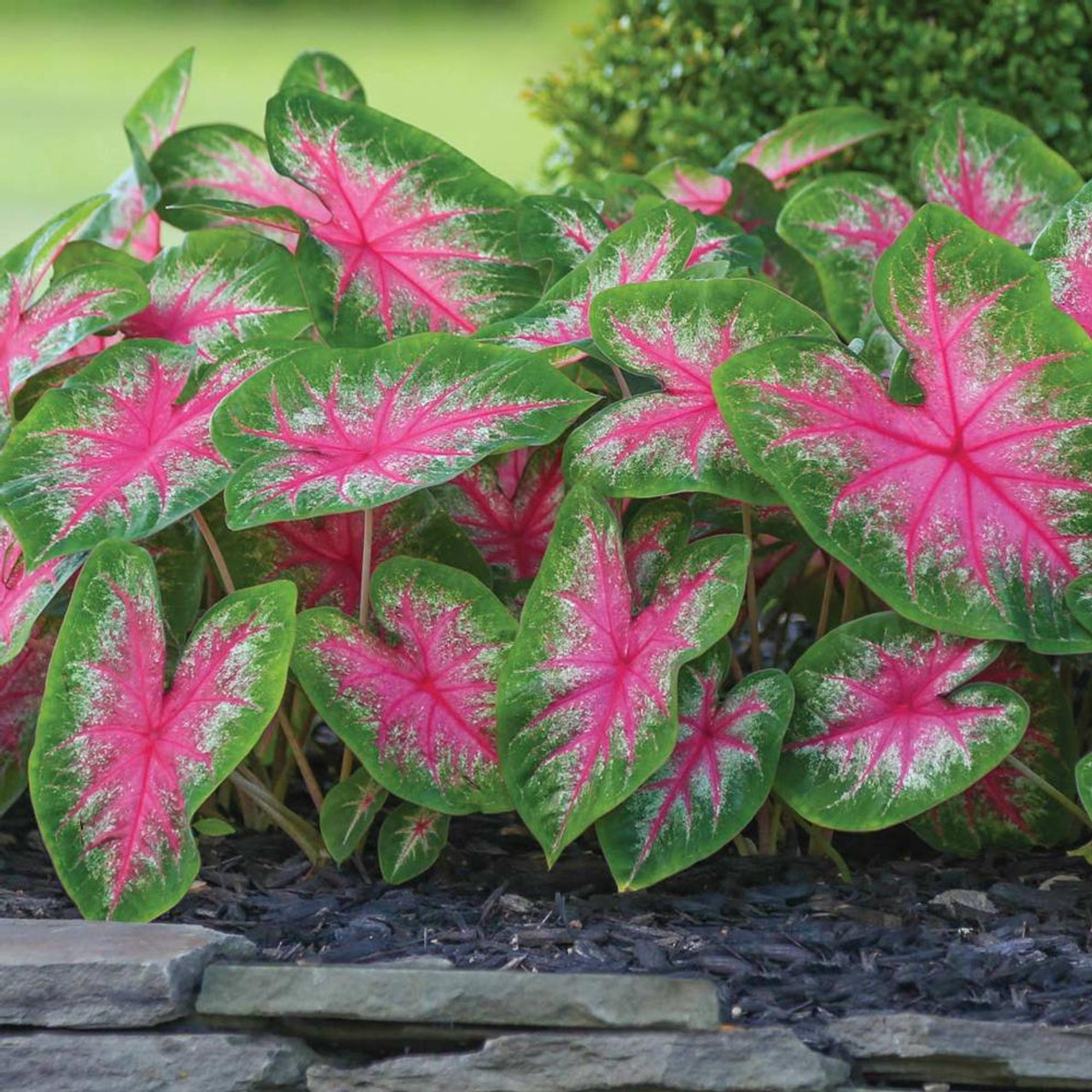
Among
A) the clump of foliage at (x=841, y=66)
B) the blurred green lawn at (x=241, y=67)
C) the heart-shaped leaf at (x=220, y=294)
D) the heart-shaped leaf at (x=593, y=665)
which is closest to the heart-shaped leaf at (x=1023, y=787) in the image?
the heart-shaped leaf at (x=593, y=665)

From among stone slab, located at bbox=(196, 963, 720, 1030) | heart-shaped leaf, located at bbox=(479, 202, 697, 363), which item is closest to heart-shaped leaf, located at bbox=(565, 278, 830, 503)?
heart-shaped leaf, located at bbox=(479, 202, 697, 363)

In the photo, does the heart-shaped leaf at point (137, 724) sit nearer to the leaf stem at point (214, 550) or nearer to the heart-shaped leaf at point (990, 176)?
the leaf stem at point (214, 550)

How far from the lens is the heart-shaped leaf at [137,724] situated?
150 centimetres

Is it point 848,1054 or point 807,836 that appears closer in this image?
point 848,1054

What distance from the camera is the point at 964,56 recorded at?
140 inches

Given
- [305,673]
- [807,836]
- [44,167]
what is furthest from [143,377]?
[44,167]

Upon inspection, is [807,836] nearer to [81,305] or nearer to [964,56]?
[81,305]

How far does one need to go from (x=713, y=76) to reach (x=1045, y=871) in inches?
99.6

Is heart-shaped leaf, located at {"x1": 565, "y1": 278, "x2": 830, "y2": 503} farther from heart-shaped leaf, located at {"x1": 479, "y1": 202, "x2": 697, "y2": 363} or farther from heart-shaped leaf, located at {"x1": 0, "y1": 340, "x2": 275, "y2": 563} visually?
heart-shaped leaf, located at {"x1": 0, "y1": 340, "x2": 275, "y2": 563}

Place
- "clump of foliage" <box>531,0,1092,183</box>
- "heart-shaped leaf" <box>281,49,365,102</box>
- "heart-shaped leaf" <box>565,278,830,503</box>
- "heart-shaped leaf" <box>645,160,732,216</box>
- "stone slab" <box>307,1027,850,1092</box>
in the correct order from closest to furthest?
"stone slab" <box>307,1027,850,1092</box>, "heart-shaped leaf" <box>565,278,830,503</box>, "heart-shaped leaf" <box>281,49,365,102</box>, "heart-shaped leaf" <box>645,160,732,216</box>, "clump of foliage" <box>531,0,1092,183</box>

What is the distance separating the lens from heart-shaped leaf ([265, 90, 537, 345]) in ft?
5.93

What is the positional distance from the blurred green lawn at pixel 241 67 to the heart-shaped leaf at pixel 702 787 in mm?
8874

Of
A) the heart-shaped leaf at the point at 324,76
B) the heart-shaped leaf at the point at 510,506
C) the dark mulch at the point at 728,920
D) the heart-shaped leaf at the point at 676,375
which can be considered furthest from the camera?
the heart-shaped leaf at the point at 324,76

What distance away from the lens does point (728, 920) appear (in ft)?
5.17
